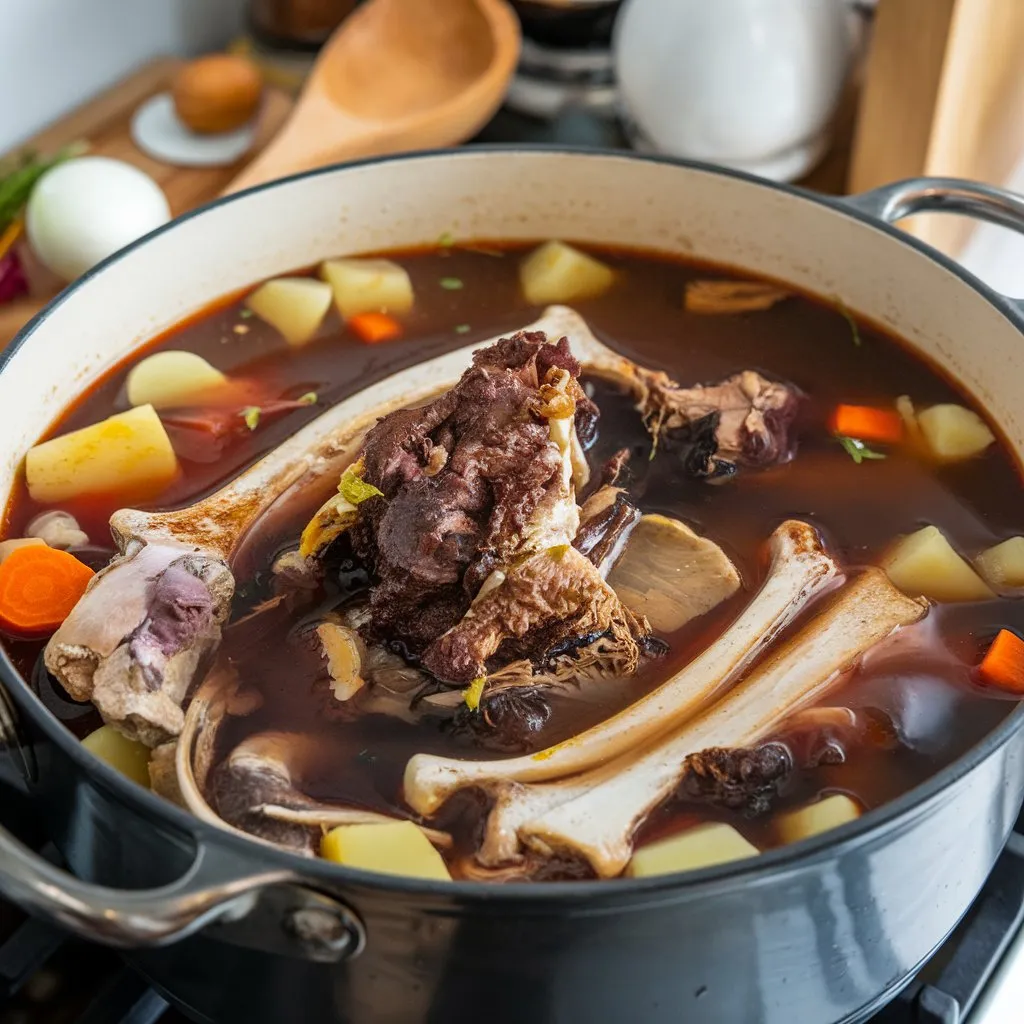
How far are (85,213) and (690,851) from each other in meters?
1.62

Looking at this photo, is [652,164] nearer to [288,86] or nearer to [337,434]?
[337,434]

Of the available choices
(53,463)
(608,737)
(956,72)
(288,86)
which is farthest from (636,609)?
(288,86)

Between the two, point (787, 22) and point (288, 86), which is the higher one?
point (787, 22)

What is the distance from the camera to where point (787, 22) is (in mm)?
2441

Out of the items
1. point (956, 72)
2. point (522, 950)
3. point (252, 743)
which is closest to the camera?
point (522, 950)

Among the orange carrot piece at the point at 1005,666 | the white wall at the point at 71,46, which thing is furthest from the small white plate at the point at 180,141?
the orange carrot piece at the point at 1005,666

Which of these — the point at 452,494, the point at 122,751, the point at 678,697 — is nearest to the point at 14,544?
the point at 122,751

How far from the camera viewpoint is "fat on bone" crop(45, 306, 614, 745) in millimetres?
1339

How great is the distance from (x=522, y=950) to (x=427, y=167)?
1345 mm

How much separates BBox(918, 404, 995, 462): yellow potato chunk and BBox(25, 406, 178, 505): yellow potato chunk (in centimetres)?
105

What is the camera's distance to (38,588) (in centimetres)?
152

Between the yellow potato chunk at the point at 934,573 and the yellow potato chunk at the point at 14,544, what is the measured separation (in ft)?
3.46

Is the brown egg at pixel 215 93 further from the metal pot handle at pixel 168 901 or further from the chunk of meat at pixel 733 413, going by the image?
the metal pot handle at pixel 168 901

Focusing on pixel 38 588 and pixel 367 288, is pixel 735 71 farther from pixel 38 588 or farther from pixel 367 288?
pixel 38 588
